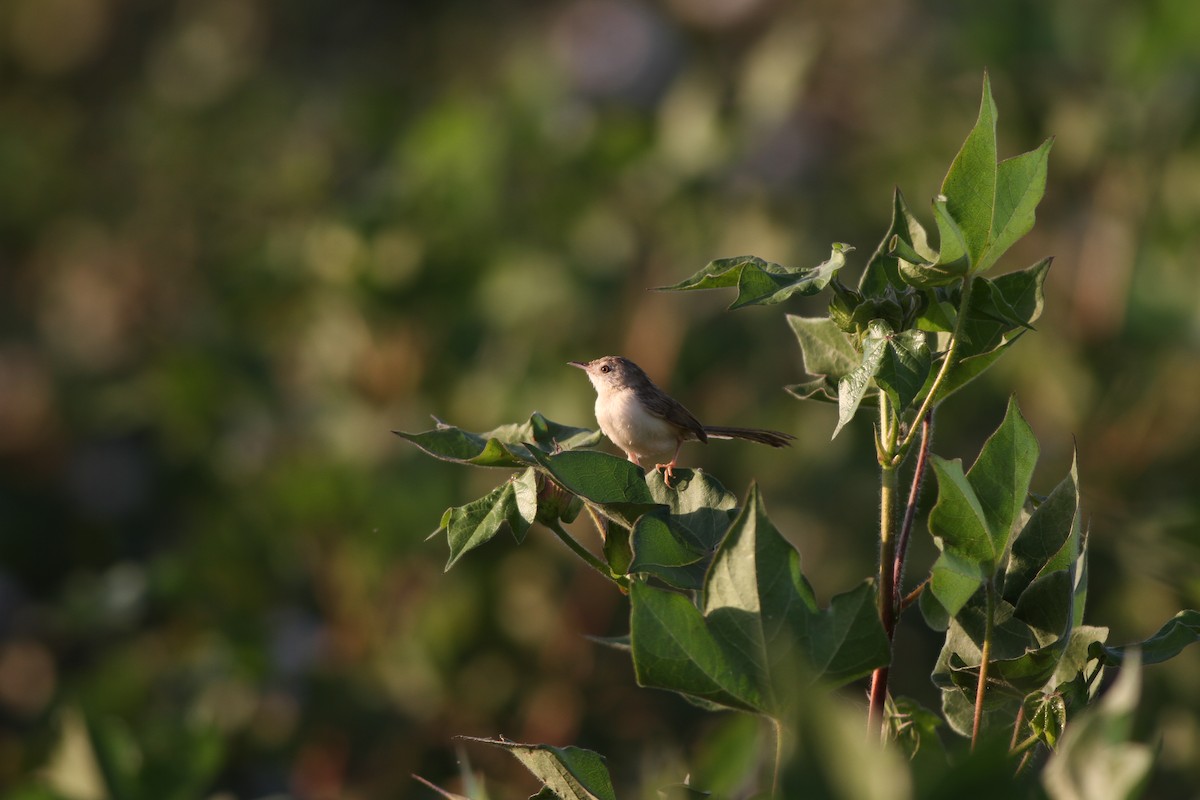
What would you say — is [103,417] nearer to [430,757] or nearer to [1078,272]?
[430,757]

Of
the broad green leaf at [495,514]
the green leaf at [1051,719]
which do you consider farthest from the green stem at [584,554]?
the green leaf at [1051,719]

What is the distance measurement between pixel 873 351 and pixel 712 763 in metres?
1.04

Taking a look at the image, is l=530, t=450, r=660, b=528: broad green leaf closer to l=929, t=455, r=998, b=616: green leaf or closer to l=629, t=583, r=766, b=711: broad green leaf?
l=629, t=583, r=766, b=711: broad green leaf

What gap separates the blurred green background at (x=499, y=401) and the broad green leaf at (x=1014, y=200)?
189 centimetres

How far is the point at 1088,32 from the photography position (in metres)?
4.40

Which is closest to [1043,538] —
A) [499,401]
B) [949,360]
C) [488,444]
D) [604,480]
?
[949,360]

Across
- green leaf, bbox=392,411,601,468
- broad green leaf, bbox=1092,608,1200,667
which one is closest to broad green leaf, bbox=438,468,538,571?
green leaf, bbox=392,411,601,468

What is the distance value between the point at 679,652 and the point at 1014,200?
0.47m

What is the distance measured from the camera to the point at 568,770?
3.78 feet

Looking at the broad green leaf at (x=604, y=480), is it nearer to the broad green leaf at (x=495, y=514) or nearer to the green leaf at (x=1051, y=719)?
the broad green leaf at (x=495, y=514)

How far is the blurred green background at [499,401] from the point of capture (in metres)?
3.71

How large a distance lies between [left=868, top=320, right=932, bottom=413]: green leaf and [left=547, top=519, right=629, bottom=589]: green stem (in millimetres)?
304

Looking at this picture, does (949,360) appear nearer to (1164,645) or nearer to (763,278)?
(763,278)

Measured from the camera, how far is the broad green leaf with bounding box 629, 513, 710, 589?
3.76 feet
